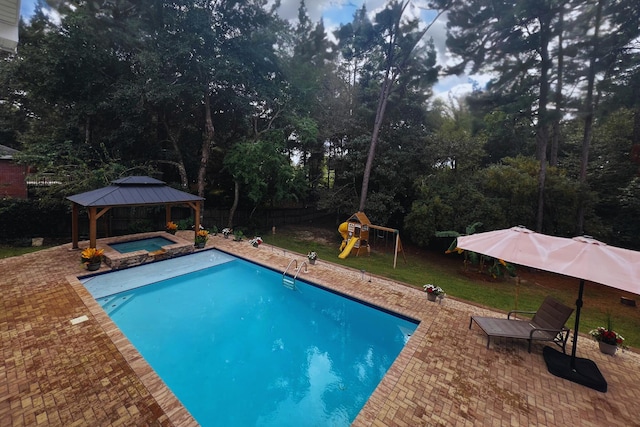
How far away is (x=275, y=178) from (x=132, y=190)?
737cm

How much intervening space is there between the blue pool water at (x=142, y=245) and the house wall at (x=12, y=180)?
236 inches

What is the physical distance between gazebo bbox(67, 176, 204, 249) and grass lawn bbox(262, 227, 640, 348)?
20.6ft

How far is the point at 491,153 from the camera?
770 inches

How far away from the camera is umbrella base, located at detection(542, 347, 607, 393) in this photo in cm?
445

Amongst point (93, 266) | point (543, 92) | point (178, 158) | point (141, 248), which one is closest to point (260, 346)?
point (93, 266)

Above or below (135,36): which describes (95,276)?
below

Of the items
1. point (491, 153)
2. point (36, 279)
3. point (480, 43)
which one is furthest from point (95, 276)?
point (491, 153)

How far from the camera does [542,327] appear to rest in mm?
5438

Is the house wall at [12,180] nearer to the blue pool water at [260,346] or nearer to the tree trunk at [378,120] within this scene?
the blue pool water at [260,346]

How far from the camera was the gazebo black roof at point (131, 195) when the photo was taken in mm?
9047

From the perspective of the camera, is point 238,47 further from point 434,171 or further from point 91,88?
point 434,171

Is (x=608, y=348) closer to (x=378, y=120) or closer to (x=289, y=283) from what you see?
(x=289, y=283)

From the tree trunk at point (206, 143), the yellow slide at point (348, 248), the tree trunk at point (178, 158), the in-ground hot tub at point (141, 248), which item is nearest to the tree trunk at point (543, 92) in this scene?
the yellow slide at point (348, 248)

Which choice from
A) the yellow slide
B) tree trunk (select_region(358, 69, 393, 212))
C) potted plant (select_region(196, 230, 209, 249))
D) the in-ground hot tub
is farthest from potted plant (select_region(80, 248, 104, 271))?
tree trunk (select_region(358, 69, 393, 212))
